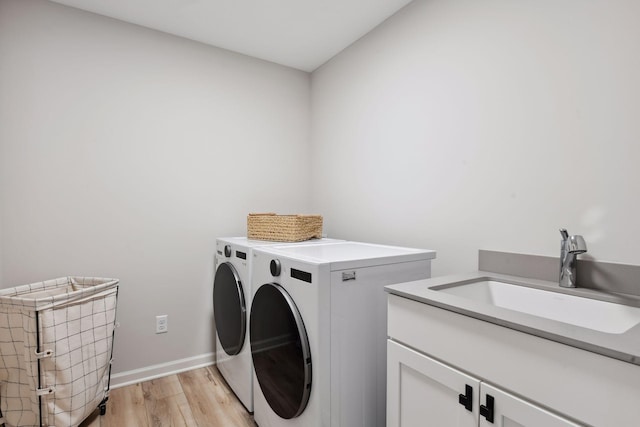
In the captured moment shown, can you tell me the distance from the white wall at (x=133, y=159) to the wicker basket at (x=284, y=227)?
1.26 feet

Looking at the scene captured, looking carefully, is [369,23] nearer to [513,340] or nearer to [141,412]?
[513,340]

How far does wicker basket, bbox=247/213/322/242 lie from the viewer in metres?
2.04

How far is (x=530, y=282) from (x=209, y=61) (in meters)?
2.45

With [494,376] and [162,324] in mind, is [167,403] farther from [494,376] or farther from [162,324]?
[494,376]

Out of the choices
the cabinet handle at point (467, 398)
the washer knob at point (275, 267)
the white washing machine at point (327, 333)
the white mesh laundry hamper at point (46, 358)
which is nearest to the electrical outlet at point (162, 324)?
the white mesh laundry hamper at point (46, 358)

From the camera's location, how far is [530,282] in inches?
50.0

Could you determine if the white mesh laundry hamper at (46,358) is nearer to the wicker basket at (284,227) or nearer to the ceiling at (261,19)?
the wicker basket at (284,227)

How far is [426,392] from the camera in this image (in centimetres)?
105

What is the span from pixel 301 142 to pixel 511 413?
2.44 metres

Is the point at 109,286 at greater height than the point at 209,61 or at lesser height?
lesser

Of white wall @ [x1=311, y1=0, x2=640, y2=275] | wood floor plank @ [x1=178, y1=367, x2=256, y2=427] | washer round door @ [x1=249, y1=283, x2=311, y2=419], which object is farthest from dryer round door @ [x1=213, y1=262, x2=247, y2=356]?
white wall @ [x1=311, y1=0, x2=640, y2=275]

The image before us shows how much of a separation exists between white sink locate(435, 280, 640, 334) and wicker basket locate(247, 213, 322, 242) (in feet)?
3.40

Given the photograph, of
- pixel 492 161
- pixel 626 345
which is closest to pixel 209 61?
pixel 492 161

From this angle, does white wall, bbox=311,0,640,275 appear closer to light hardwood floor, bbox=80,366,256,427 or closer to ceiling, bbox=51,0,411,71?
ceiling, bbox=51,0,411,71
